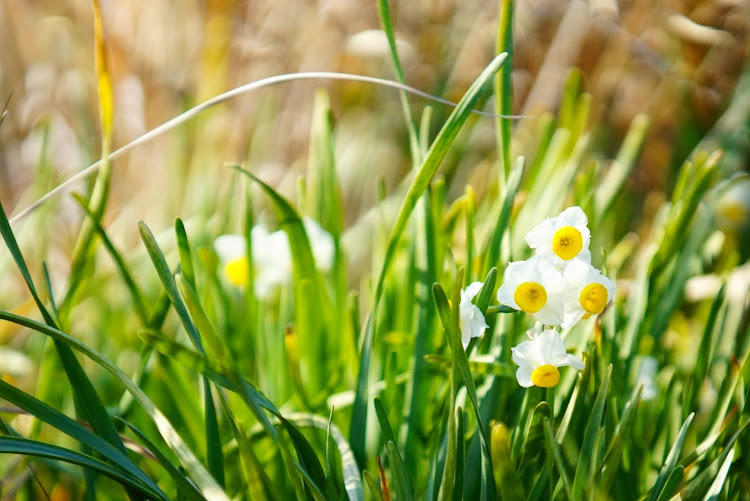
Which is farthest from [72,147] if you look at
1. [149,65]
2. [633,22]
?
[633,22]

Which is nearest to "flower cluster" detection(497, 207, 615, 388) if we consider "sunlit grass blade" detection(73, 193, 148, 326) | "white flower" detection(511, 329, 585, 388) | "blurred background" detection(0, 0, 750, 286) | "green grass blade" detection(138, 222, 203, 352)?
"white flower" detection(511, 329, 585, 388)

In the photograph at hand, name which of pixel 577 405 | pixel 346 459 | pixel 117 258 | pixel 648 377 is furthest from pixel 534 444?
pixel 117 258

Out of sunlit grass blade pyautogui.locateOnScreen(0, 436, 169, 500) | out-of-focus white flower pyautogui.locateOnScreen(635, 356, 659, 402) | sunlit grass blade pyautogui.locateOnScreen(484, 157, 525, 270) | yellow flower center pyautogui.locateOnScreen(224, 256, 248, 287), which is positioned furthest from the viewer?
yellow flower center pyautogui.locateOnScreen(224, 256, 248, 287)

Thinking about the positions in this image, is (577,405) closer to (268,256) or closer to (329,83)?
(268,256)

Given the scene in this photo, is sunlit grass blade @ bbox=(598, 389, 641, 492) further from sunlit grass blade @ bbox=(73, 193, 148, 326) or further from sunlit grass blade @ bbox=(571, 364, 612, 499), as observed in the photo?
sunlit grass blade @ bbox=(73, 193, 148, 326)

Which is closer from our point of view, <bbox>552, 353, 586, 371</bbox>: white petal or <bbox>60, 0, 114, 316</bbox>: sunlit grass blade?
<bbox>552, 353, 586, 371</bbox>: white petal

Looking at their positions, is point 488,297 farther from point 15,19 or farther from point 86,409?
point 15,19
